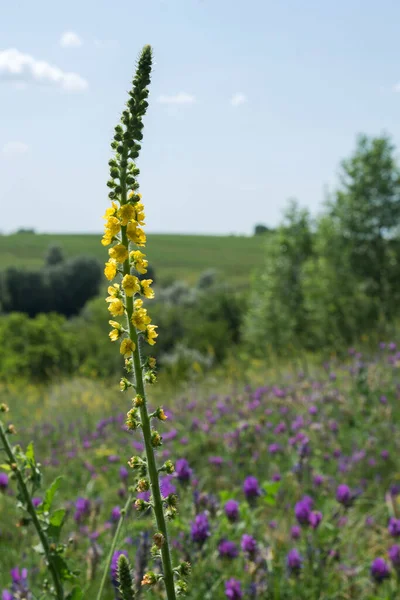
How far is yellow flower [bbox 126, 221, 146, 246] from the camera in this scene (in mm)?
1365

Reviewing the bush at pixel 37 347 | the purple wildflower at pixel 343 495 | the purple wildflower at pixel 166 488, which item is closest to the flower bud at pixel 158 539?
the purple wildflower at pixel 166 488

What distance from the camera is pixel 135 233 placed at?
1.37 m

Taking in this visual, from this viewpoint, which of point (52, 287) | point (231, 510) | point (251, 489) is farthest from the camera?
point (52, 287)

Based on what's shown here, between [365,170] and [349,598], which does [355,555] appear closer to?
[349,598]

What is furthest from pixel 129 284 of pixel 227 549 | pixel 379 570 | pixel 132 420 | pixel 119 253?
pixel 379 570

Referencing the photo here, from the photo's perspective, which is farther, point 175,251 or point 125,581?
point 175,251

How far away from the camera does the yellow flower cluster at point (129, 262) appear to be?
1339 mm

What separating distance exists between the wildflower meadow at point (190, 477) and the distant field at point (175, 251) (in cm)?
6337

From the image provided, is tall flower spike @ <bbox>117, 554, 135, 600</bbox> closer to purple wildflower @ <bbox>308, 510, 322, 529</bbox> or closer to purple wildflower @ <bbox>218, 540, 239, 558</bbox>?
purple wildflower @ <bbox>218, 540, 239, 558</bbox>

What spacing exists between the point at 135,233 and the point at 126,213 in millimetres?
49

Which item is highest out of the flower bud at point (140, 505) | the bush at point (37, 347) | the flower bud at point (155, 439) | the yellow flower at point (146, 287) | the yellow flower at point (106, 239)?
the yellow flower at point (106, 239)

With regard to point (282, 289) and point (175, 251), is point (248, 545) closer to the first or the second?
point (282, 289)

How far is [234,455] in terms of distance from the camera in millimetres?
6551

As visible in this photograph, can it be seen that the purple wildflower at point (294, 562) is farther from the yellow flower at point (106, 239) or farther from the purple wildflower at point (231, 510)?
the yellow flower at point (106, 239)
